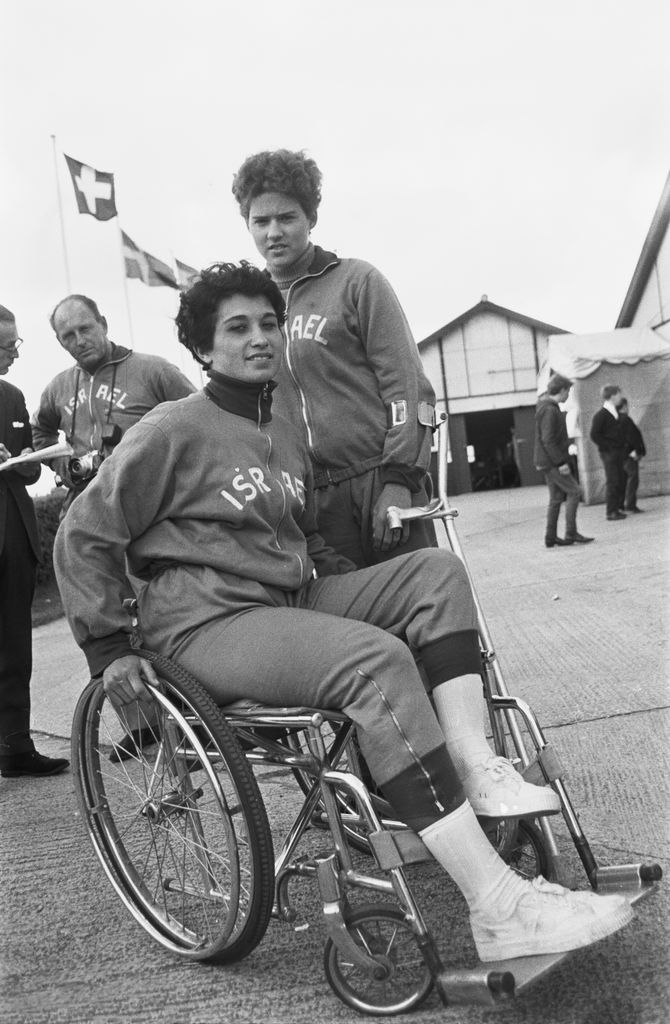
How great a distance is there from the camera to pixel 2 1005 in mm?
2199

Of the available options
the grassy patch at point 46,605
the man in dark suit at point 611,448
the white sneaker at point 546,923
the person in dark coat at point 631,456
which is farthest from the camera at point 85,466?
the person in dark coat at point 631,456

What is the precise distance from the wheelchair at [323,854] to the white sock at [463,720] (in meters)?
0.13

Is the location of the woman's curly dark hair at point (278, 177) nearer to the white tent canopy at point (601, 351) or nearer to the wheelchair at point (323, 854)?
the wheelchair at point (323, 854)

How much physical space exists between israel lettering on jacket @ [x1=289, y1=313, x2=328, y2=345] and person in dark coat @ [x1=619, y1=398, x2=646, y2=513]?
30.4 ft

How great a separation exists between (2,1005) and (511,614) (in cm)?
438

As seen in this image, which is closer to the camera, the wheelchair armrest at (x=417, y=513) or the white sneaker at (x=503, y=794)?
the white sneaker at (x=503, y=794)

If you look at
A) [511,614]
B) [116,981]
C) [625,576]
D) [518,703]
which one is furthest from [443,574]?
[625,576]

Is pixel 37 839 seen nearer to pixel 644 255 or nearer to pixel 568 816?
pixel 568 816

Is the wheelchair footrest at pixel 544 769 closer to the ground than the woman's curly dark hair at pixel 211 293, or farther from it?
closer to the ground

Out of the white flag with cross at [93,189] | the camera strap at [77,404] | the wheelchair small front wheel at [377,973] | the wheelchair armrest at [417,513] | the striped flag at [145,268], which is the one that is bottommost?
the wheelchair small front wheel at [377,973]

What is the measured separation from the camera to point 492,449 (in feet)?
112

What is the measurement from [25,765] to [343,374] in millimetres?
2282

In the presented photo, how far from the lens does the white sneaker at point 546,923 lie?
1811mm

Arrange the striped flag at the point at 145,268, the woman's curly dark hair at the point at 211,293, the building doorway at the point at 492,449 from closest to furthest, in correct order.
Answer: the woman's curly dark hair at the point at 211,293 < the striped flag at the point at 145,268 < the building doorway at the point at 492,449
